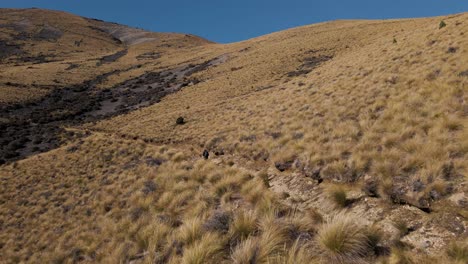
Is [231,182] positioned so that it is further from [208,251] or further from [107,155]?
[107,155]

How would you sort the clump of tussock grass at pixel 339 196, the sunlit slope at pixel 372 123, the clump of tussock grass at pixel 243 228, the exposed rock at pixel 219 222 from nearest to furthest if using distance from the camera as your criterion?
1. the clump of tussock grass at pixel 243 228
2. the exposed rock at pixel 219 222
3. the clump of tussock grass at pixel 339 196
4. the sunlit slope at pixel 372 123

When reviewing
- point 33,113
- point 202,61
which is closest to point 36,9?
point 202,61

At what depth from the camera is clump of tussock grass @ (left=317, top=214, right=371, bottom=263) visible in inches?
187

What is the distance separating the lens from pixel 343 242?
4891 millimetres

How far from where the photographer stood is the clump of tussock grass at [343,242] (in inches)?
187

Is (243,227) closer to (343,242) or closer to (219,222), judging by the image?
(219,222)

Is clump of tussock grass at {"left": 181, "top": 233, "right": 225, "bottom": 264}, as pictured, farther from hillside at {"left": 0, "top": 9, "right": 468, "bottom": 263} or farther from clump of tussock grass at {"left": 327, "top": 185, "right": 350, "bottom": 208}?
clump of tussock grass at {"left": 327, "top": 185, "right": 350, "bottom": 208}

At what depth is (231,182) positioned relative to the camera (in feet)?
31.3

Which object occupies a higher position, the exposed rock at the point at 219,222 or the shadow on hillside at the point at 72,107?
the exposed rock at the point at 219,222

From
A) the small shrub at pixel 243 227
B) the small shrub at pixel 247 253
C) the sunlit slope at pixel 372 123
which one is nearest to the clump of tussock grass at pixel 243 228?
the small shrub at pixel 243 227

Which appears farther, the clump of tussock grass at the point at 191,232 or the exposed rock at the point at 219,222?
the exposed rock at the point at 219,222

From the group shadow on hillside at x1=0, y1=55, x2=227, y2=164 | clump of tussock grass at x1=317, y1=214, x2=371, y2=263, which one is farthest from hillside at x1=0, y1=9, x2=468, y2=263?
shadow on hillside at x1=0, y1=55, x2=227, y2=164

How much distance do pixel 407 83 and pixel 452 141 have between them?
683cm

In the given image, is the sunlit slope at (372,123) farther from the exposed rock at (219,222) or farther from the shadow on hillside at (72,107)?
the shadow on hillside at (72,107)
